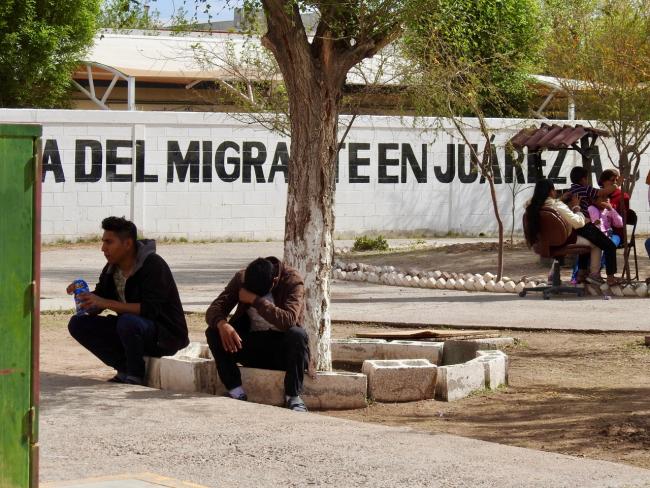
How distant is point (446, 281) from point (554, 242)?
2.31 meters

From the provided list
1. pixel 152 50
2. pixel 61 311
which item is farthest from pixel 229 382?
pixel 152 50

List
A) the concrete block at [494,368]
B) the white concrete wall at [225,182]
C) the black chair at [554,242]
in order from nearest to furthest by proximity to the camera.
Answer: the concrete block at [494,368] < the black chair at [554,242] < the white concrete wall at [225,182]

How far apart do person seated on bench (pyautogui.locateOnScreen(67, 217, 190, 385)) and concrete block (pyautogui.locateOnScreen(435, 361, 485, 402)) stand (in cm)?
176

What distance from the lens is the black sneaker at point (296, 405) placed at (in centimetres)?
773

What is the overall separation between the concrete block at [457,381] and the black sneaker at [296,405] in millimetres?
1060

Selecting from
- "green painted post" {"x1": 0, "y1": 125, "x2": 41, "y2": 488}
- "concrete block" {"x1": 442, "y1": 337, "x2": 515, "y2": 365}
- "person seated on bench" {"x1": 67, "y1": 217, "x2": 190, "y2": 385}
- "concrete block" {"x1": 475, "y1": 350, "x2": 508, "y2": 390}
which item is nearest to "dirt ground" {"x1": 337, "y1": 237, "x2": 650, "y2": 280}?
"concrete block" {"x1": 442, "y1": 337, "x2": 515, "y2": 365}

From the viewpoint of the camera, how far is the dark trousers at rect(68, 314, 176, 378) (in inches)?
326

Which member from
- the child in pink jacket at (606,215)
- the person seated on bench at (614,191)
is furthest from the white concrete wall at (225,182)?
the child in pink jacket at (606,215)

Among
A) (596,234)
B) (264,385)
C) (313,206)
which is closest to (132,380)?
(264,385)

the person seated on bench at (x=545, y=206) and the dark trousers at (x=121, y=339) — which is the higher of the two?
the person seated on bench at (x=545, y=206)

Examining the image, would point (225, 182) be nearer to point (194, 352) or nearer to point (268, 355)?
point (194, 352)

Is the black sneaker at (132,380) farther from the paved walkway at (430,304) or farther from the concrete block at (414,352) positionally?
the paved walkway at (430,304)

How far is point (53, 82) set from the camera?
2892 cm

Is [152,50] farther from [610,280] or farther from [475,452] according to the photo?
[475,452]
